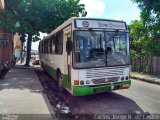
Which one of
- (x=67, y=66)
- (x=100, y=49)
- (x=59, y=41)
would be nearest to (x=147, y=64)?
(x=59, y=41)


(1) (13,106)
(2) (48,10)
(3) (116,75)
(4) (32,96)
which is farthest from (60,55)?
(2) (48,10)

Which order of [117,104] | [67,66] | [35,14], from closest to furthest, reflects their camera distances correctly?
1. [117,104]
2. [67,66]
3. [35,14]

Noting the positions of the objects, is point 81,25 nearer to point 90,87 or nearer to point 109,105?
point 90,87

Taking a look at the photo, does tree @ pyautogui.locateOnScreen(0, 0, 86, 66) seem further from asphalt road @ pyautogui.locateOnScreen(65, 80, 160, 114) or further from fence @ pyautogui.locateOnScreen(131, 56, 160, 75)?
asphalt road @ pyautogui.locateOnScreen(65, 80, 160, 114)

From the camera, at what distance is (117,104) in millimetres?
10586

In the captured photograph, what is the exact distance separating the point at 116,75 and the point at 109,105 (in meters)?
1.17

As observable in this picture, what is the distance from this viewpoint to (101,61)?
10703 mm

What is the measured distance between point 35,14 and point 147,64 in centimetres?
1147

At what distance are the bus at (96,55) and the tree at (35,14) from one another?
17429 millimetres

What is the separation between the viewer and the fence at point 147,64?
23.4m

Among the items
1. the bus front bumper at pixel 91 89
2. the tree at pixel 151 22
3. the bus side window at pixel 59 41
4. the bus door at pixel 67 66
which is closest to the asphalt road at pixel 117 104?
the bus front bumper at pixel 91 89

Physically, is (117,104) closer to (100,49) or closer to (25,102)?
(100,49)

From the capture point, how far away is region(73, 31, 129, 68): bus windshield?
10461 mm

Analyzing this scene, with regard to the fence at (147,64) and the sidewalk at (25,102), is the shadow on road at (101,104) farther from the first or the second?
the fence at (147,64)
